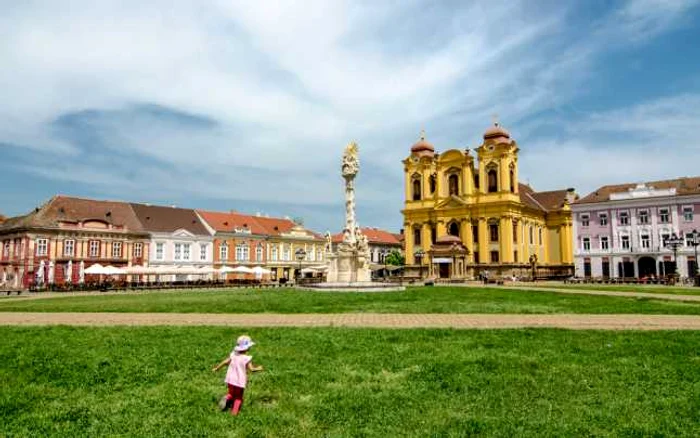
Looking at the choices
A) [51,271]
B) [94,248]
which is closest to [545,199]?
[94,248]

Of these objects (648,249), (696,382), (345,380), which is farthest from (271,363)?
(648,249)

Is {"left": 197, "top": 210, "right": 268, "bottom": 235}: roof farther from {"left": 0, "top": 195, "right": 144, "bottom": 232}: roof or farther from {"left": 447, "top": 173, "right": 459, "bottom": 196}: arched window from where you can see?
{"left": 447, "top": 173, "right": 459, "bottom": 196}: arched window

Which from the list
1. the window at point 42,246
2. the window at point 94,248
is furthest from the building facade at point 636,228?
the window at point 42,246

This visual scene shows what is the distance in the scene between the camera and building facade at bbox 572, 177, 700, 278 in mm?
58009

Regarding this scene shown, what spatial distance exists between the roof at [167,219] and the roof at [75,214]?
1177mm

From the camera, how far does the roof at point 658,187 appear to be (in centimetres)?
5875

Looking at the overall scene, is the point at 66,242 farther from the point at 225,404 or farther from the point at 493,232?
the point at 225,404

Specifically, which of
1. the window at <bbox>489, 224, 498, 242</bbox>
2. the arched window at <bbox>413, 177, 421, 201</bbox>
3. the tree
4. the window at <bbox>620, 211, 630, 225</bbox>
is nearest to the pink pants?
the window at <bbox>489, 224, 498, 242</bbox>

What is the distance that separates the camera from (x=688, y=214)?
58.2 metres

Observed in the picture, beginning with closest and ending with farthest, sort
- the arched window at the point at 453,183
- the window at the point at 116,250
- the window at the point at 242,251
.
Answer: the window at the point at 116,250 → the arched window at the point at 453,183 → the window at the point at 242,251

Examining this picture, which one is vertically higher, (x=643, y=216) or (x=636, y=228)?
(x=643, y=216)

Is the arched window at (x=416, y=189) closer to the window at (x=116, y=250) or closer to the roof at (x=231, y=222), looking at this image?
the roof at (x=231, y=222)

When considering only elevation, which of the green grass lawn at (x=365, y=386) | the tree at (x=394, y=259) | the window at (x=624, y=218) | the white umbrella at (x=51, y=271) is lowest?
the green grass lawn at (x=365, y=386)

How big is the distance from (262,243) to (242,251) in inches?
129
